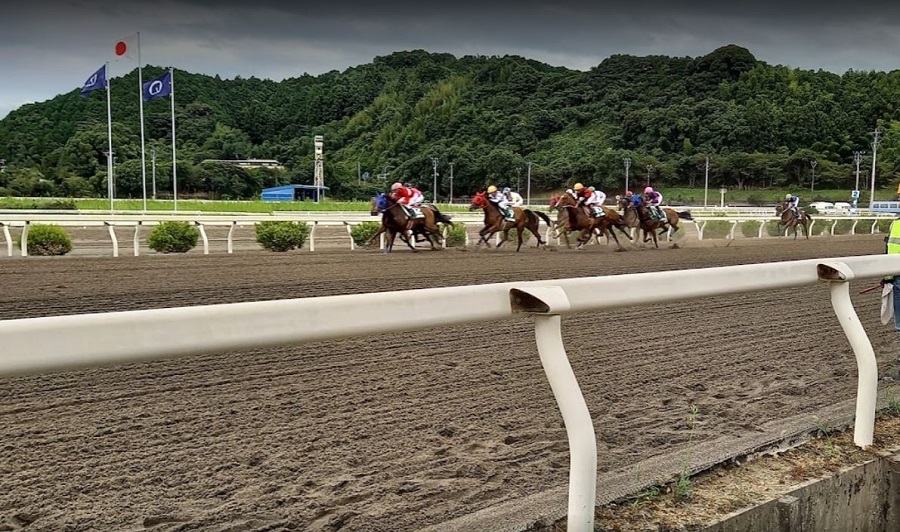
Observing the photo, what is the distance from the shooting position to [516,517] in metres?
1.90

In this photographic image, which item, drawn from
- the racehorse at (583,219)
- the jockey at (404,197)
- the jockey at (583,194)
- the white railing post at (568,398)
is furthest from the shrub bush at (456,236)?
the white railing post at (568,398)

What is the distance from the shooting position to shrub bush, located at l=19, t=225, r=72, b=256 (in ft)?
40.2

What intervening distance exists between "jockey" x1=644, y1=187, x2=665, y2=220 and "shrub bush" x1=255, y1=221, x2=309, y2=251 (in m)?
7.92

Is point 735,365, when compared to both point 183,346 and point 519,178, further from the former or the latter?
point 519,178

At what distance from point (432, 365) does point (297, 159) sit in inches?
2986

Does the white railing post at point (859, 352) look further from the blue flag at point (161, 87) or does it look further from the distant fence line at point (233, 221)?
the blue flag at point (161, 87)

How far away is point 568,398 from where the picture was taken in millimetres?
1838

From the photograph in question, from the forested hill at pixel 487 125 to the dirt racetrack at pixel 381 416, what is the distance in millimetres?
45643

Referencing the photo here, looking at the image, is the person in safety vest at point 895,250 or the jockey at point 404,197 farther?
the jockey at point 404,197

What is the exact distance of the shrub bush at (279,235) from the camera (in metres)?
14.5

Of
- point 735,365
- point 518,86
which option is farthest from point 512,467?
point 518,86

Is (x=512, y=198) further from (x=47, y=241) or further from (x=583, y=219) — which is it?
(x=47, y=241)

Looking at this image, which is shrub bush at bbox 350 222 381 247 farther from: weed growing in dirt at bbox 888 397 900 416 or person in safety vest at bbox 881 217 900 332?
weed growing in dirt at bbox 888 397 900 416

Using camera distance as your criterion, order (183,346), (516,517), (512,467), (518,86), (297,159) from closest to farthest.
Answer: (183,346), (516,517), (512,467), (297,159), (518,86)
